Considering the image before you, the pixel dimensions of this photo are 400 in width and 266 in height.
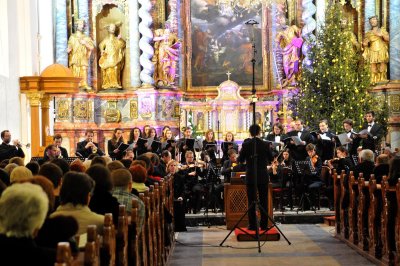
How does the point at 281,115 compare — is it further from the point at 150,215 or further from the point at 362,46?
the point at 150,215

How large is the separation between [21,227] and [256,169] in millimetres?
8583

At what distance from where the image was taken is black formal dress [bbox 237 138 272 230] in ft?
42.2

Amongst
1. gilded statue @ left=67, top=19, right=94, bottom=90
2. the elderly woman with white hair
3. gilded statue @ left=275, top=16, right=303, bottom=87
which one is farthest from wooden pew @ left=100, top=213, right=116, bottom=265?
gilded statue @ left=275, top=16, right=303, bottom=87

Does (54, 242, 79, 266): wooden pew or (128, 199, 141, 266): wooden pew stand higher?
(54, 242, 79, 266): wooden pew

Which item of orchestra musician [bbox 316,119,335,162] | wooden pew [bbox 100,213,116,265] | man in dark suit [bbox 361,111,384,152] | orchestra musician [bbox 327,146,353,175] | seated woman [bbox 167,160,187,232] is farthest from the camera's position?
orchestra musician [bbox 316,119,335,162]

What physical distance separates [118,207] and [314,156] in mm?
10369

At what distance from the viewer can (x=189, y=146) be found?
17.6 m

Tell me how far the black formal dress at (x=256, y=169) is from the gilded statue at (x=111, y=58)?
12587 millimetres

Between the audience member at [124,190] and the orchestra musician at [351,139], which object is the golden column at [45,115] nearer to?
the orchestra musician at [351,139]

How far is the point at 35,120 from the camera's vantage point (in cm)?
1889

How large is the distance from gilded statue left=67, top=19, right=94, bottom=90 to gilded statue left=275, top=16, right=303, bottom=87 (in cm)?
565

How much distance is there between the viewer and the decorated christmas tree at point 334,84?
2148cm

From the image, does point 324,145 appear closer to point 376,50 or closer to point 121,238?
point 376,50

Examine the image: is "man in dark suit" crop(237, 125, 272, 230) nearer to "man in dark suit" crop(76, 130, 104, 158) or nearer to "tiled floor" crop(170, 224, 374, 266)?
"tiled floor" crop(170, 224, 374, 266)
